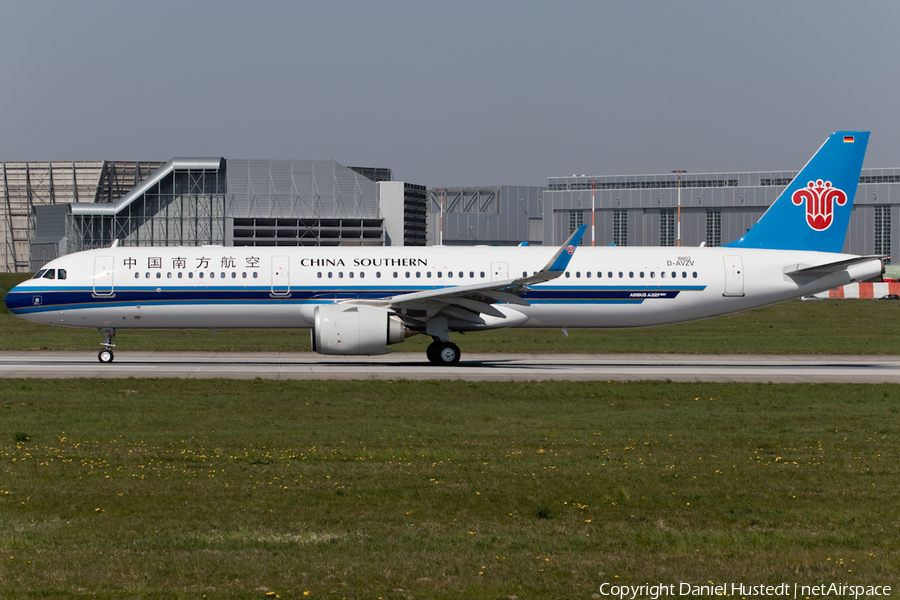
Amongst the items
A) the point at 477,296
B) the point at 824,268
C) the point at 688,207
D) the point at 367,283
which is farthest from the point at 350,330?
the point at 688,207

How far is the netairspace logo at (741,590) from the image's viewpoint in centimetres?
848

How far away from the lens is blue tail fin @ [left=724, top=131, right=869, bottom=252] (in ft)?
113

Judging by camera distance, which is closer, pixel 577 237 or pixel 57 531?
pixel 57 531

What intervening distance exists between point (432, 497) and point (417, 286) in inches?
801

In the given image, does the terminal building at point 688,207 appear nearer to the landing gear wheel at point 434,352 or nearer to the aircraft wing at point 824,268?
the aircraft wing at point 824,268

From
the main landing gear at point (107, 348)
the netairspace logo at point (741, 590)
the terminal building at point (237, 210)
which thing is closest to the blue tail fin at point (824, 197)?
the main landing gear at point (107, 348)

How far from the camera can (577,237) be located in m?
30.5

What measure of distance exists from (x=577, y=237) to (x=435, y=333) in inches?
219

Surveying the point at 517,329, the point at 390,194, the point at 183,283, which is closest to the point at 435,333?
the point at 517,329

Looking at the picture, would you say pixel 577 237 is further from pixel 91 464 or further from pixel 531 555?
pixel 531 555

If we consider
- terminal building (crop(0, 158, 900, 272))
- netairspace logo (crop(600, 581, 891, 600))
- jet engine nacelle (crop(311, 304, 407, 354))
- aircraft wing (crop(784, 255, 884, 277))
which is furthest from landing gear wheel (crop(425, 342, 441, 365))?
terminal building (crop(0, 158, 900, 272))

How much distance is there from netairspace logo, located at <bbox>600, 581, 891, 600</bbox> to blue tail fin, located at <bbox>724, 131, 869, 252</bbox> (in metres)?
27.2

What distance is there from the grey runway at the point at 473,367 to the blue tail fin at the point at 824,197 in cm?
428

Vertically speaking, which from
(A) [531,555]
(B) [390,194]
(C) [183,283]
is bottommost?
(A) [531,555]
